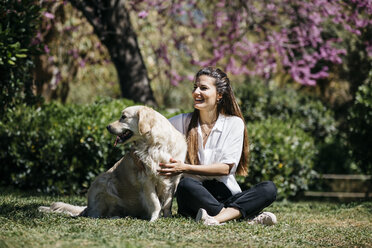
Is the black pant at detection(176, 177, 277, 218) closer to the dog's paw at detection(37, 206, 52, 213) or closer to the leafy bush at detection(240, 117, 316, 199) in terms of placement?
the dog's paw at detection(37, 206, 52, 213)

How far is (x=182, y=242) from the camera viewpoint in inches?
147

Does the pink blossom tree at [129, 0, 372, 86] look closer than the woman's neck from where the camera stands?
No

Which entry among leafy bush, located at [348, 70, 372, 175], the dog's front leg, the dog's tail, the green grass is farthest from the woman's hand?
leafy bush, located at [348, 70, 372, 175]

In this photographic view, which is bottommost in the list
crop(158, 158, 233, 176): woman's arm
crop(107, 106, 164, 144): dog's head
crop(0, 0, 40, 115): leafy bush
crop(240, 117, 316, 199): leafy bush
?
crop(240, 117, 316, 199): leafy bush

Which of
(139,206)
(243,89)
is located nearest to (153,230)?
(139,206)

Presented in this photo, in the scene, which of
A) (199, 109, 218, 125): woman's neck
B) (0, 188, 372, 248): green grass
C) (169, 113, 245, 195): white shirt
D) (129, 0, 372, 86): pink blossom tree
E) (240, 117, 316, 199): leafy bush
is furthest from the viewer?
(129, 0, 372, 86): pink blossom tree

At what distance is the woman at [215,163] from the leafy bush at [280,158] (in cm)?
266

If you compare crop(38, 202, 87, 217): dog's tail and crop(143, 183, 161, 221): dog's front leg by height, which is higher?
crop(143, 183, 161, 221): dog's front leg

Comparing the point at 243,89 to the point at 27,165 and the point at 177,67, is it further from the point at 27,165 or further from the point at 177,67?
the point at 27,165

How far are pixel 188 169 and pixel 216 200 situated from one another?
48 cm

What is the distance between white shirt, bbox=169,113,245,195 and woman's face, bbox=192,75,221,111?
25 cm

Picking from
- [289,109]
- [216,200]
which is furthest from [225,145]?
[289,109]

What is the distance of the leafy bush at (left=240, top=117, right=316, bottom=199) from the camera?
7985mm

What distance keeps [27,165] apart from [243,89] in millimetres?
6071
